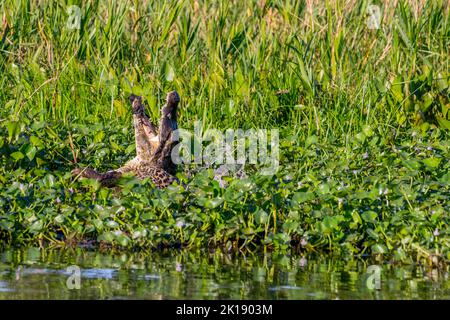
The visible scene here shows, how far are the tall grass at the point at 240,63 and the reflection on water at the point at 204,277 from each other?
2066 mm

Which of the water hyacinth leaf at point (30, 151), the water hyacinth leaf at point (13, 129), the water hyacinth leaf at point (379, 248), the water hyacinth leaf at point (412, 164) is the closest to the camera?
the water hyacinth leaf at point (379, 248)

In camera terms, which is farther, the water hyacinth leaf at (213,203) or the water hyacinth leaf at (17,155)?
the water hyacinth leaf at (17,155)

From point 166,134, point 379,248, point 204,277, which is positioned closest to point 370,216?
point 379,248

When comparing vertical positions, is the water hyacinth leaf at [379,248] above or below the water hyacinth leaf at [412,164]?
below

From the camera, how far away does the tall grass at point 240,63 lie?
7.48 m

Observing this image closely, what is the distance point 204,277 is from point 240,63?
10.8 feet

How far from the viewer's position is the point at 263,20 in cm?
792

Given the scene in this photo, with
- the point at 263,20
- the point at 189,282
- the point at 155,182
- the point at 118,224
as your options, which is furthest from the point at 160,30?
the point at 189,282

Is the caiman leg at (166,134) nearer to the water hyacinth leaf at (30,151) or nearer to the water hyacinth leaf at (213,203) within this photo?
the water hyacinth leaf at (30,151)

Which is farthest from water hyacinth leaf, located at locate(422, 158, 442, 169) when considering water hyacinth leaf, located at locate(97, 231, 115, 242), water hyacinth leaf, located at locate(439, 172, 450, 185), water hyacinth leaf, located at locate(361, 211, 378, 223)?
water hyacinth leaf, located at locate(97, 231, 115, 242)

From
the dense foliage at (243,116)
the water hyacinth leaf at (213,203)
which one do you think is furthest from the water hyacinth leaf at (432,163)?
the water hyacinth leaf at (213,203)

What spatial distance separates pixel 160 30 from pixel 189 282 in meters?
3.74
